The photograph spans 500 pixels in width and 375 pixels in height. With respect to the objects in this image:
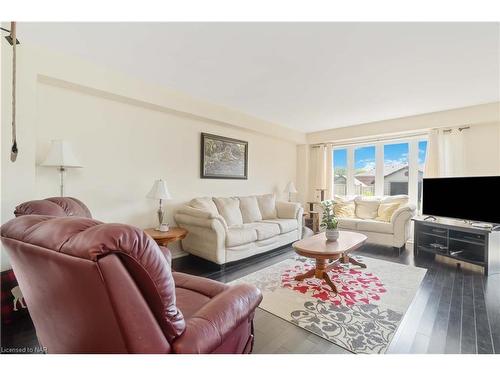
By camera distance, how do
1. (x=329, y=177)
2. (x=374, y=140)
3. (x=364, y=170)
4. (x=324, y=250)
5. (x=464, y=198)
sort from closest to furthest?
(x=324, y=250) < (x=464, y=198) < (x=374, y=140) < (x=364, y=170) < (x=329, y=177)

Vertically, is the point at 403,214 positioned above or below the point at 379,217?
above

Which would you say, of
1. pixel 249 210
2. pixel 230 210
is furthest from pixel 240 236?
pixel 249 210

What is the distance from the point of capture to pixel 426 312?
212 centimetres

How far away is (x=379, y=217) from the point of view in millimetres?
4445

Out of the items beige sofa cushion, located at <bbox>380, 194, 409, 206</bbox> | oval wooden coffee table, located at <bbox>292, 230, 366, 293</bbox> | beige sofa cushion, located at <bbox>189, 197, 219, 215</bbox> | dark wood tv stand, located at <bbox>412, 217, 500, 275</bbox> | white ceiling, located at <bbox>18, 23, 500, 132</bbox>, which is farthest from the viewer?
beige sofa cushion, located at <bbox>380, 194, 409, 206</bbox>

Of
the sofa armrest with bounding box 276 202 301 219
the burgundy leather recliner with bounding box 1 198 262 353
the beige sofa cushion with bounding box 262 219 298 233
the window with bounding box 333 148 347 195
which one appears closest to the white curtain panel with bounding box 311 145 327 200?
the window with bounding box 333 148 347 195

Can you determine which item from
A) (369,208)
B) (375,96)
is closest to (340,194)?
(369,208)

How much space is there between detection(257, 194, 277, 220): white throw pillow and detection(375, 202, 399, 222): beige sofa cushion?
1930mm

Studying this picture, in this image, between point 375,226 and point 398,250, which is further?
point 375,226

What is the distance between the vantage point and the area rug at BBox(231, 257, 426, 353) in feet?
5.96

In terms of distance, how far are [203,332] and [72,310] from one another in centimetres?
50

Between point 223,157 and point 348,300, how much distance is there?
2936 millimetres

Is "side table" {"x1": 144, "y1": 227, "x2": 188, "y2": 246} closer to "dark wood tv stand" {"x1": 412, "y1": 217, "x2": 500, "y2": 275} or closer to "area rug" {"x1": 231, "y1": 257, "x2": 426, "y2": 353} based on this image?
"area rug" {"x1": 231, "y1": 257, "x2": 426, "y2": 353}

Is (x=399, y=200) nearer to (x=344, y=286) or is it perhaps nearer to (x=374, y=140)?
(x=374, y=140)
